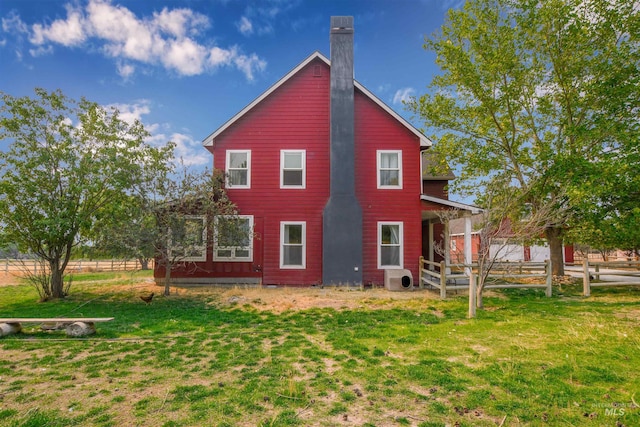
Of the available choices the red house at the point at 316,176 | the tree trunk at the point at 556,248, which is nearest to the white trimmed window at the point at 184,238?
the red house at the point at 316,176

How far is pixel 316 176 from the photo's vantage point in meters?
14.0

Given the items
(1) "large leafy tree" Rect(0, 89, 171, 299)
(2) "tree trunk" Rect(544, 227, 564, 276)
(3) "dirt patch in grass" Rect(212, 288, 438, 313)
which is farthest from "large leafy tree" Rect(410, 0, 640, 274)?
(1) "large leafy tree" Rect(0, 89, 171, 299)

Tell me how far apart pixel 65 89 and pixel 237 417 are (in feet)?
43.5

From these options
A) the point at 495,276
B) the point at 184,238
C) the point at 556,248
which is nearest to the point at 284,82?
the point at 184,238

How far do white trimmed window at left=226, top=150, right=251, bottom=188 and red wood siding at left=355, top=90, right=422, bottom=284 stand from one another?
4783mm

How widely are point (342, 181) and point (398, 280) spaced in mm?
Result: 4576

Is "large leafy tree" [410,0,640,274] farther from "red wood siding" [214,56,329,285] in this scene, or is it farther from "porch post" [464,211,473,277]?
"red wood siding" [214,56,329,285]

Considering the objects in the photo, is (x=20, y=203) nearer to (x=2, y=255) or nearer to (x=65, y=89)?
(x=2, y=255)

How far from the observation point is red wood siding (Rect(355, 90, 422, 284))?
1365 cm

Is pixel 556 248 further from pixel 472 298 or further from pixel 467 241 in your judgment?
pixel 472 298

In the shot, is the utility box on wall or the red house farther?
the red house

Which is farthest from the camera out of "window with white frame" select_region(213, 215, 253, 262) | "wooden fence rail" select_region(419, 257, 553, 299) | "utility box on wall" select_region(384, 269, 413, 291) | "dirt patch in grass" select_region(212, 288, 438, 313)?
"utility box on wall" select_region(384, 269, 413, 291)

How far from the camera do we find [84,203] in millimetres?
11438

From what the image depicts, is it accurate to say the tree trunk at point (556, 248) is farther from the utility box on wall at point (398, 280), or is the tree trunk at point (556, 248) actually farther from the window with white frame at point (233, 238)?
the window with white frame at point (233, 238)
